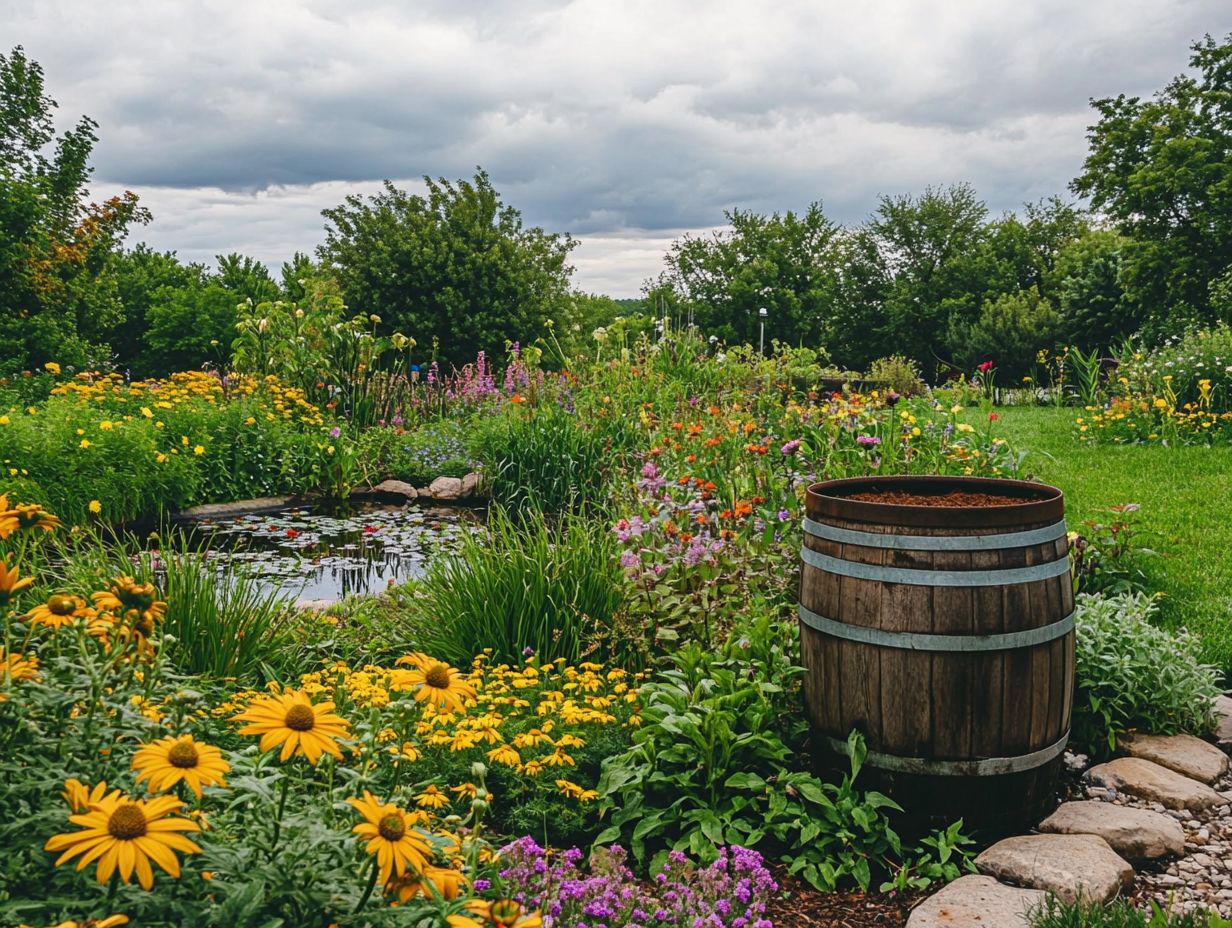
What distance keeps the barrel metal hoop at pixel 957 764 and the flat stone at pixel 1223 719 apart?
1.29 metres

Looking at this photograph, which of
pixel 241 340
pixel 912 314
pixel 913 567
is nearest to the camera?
pixel 913 567

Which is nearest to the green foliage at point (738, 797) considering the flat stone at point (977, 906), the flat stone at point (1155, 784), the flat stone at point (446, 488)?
the flat stone at point (977, 906)

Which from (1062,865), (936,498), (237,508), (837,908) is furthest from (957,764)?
(237,508)

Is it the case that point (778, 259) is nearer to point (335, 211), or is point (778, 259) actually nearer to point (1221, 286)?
point (1221, 286)

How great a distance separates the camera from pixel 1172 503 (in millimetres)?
6680

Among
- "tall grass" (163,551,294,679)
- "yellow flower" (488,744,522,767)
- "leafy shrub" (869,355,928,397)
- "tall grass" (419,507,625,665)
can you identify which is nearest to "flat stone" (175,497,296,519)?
"tall grass" (163,551,294,679)

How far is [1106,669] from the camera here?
3.39 meters

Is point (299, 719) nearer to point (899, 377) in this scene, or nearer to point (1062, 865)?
point (1062, 865)

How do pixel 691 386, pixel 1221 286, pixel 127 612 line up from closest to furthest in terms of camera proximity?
pixel 127 612
pixel 691 386
pixel 1221 286

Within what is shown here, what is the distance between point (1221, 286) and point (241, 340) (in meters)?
19.9

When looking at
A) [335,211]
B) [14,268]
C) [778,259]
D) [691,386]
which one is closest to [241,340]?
[14,268]

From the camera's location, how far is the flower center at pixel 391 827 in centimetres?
125

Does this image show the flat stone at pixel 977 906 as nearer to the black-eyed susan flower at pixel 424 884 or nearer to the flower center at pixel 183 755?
the black-eyed susan flower at pixel 424 884

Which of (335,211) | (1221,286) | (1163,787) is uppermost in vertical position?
(335,211)
